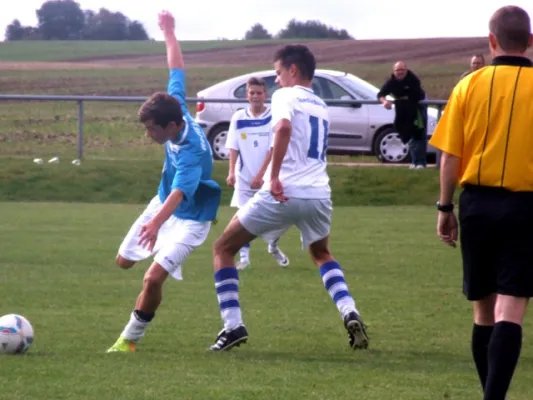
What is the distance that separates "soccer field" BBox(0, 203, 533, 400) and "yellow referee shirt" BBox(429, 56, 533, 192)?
1.25 metres

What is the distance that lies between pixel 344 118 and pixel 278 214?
45.3 feet

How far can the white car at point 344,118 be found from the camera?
69.2 feet

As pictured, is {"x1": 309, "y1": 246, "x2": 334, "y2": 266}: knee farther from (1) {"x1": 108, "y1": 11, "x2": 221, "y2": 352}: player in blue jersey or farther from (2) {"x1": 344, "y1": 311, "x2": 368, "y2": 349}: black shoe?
(1) {"x1": 108, "y1": 11, "x2": 221, "y2": 352}: player in blue jersey

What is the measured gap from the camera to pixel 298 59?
Answer: 7664 mm

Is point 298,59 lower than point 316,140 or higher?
higher

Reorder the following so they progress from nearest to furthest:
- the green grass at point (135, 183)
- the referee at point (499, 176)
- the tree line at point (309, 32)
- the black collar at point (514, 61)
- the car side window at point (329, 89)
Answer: the referee at point (499, 176), the black collar at point (514, 61), the green grass at point (135, 183), the car side window at point (329, 89), the tree line at point (309, 32)

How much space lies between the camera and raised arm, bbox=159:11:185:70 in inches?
315

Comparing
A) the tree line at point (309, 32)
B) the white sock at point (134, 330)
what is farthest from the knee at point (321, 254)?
the tree line at point (309, 32)

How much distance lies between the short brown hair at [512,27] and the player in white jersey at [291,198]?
2027 mm

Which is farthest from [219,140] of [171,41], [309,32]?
[309,32]

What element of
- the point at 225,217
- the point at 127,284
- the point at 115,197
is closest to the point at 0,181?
the point at 115,197

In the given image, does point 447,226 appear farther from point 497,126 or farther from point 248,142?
point 248,142

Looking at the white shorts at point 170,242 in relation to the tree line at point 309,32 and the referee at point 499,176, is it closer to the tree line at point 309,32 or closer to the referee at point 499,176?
the referee at point 499,176

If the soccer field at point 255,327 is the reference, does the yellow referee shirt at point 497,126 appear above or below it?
above
